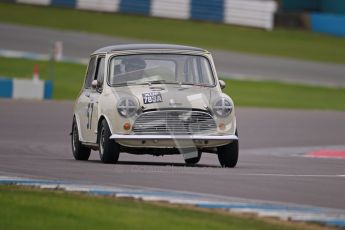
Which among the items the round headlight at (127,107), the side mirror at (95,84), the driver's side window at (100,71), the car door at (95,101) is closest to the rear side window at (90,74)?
the driver's side window at (100,71)

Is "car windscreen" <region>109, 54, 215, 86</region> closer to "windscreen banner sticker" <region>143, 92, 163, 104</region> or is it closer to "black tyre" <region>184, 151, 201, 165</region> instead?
"windscreen banner sticker" <region>143, 92, 163, 104</region>

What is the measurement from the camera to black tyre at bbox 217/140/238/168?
13.2 metres

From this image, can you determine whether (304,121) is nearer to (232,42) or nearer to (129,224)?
(232,42)

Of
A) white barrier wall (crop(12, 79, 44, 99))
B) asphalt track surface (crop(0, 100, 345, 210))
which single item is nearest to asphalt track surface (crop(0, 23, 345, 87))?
white barrier wall (crop(12, 79, 44, 99))

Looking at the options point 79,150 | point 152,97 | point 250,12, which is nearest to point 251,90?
point 250,12

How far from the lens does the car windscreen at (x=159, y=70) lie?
13.7 meters

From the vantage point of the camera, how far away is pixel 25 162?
42.9 feet

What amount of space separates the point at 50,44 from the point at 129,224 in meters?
27.4

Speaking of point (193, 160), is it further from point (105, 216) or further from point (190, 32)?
point (190, 32)

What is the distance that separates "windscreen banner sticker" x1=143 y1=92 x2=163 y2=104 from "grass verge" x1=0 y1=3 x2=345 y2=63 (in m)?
22.5

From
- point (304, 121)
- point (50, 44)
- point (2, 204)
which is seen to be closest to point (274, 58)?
point (50, 44)

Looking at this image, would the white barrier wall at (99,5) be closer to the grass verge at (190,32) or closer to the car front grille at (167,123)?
the grass verge at (190,32)

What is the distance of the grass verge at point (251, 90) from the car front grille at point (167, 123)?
1503 centimetres

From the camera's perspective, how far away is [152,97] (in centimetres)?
1304
